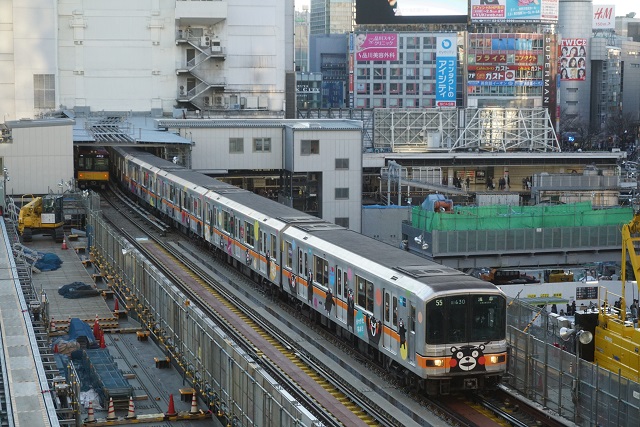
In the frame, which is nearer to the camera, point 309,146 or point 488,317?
point 488,317

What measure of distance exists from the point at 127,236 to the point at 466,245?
12.6 m

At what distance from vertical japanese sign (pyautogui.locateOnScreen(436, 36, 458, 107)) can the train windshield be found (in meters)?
96.7

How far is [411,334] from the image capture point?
20672 millimetres

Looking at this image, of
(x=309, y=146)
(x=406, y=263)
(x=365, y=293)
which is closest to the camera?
(x=406, y=263)

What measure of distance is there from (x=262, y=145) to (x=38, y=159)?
11.0m

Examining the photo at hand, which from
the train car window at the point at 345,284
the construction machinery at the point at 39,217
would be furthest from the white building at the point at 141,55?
the train car window at the point at 345,284

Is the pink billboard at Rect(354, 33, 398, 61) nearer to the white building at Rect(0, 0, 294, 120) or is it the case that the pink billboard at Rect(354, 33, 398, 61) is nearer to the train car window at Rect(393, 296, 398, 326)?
the white building at Rect(0, 0, 294, 120)

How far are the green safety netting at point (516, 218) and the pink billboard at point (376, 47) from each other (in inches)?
3002

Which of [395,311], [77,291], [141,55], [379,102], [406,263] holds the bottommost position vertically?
[77,291]

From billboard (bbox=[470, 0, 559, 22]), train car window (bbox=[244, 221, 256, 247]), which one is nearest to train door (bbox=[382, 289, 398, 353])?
train car window (bbox=[244, 221, 256, 247])

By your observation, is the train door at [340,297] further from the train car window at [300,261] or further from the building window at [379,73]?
the building window at [379,73]

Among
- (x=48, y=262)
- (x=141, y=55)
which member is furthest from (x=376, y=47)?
(x=48, y=262)

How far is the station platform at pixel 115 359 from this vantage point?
19.6 meters

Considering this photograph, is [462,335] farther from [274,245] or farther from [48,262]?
[48,262]
